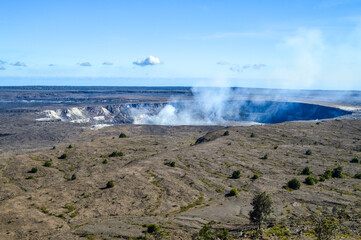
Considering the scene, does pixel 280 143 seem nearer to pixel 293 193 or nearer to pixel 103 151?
pixel 293 193

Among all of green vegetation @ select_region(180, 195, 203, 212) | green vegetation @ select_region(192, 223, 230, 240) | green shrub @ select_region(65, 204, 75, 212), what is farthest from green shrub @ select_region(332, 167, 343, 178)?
green shrub @ select_region(65, 204, 75, 212)

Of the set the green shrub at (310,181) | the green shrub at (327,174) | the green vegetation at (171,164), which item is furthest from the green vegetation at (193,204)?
the green shrub at (327,174)

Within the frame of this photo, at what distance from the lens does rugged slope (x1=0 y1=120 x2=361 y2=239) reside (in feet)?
120

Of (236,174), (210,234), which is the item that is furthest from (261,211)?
(236,174)

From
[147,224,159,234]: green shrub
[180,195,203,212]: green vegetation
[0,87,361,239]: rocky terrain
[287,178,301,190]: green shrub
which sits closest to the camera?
[147,224,159,234]: green shrub

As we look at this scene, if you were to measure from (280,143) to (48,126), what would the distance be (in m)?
104

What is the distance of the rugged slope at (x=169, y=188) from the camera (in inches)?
1442

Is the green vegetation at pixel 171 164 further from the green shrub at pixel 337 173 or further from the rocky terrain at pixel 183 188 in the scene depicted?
the green shrub at pixel 337 173

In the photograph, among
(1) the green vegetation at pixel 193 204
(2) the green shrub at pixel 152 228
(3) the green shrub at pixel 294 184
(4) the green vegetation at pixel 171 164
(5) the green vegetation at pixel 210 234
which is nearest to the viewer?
(5) the green vegetation at pixel 210 234

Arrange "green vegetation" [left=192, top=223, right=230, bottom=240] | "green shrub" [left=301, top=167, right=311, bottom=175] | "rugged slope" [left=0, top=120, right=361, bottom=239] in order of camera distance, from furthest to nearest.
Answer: "green shrub" [left=301, top=167, right=311, bottom=175] → "rugged slope" [left=0, top=120, right=361, bottom=239] → "green vegetation" [left=192, top=223, right=230, bottom=240]

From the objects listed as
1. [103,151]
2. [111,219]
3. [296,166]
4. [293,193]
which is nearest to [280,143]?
[296,166]

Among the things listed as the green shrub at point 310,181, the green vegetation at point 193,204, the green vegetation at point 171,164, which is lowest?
the green vegetation at point 193,204

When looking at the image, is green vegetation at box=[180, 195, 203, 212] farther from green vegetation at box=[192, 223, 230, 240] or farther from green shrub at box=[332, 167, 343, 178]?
green shrub at box=[332, 167, 343, 178]

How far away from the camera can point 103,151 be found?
257 ft
